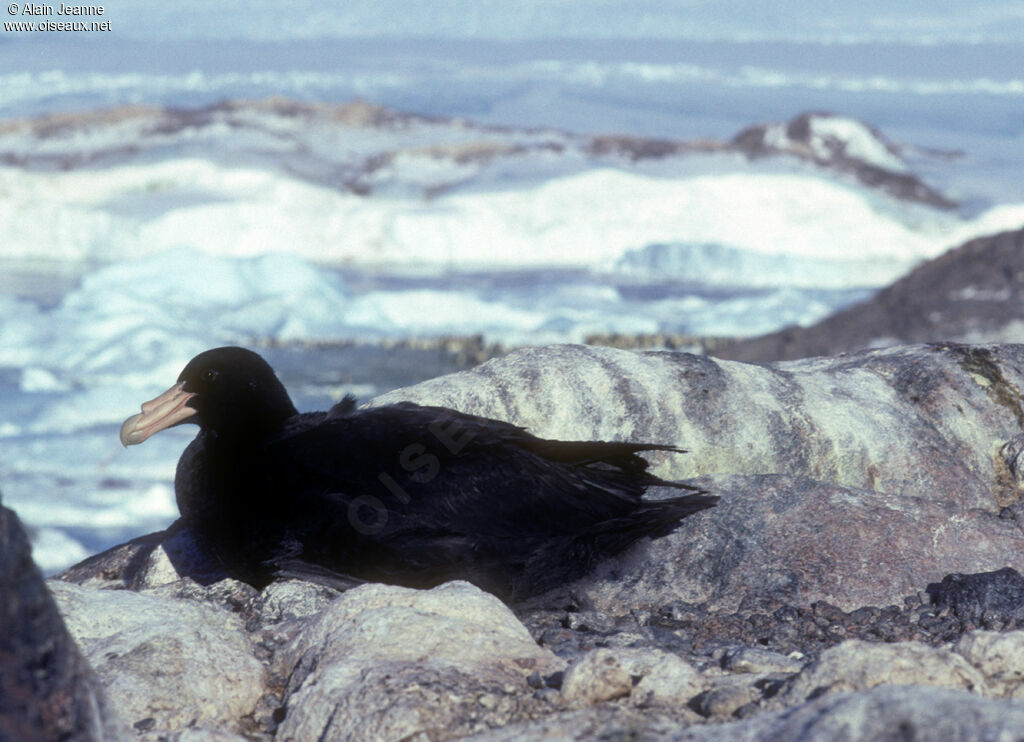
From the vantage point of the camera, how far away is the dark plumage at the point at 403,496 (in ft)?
15.0

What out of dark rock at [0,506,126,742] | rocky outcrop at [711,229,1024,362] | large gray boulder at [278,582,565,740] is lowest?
rocky outcrop at [711,229,1024,362]

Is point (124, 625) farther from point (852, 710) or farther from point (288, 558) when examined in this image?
point (852, 710)

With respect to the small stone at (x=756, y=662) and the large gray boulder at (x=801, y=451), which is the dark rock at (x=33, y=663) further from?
the large gray boulder at (x=801, y=451)

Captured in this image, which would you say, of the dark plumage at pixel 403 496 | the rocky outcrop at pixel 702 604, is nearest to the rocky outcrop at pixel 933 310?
the rocky outcrop at pixel 702 604

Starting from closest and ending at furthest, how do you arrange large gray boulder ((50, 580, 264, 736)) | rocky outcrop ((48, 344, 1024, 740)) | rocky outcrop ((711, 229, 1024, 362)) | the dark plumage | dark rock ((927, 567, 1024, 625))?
rocky outcrop ((48, 344, 1024, 740)), large gray boulder ((50, 580, 264, 736)), dark rock ((927, 567, 1024, 625)), the dark plumage, rocky outcrop ((711, 229, 1024, 362))

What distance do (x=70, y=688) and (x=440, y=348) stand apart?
68.6 feet

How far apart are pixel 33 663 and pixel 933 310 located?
50.9 feet

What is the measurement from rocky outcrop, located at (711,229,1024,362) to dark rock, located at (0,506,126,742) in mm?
13505

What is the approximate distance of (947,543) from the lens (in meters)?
5.08

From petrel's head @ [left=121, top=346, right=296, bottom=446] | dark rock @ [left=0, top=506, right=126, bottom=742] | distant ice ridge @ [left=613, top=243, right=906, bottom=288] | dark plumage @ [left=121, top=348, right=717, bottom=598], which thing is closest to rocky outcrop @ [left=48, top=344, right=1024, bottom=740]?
dark plumage @ [left=121, top=348, right=717, bottom=598]

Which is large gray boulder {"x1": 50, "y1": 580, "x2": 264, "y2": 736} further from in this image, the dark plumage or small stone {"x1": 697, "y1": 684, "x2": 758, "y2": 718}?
small stone {"x1": 697, "y1": 684, "x2": 758, "y2": 718}

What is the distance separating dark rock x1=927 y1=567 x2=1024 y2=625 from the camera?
4430mm

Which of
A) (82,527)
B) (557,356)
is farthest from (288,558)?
(82,527)

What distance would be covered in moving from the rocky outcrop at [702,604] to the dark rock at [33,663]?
93 cm
